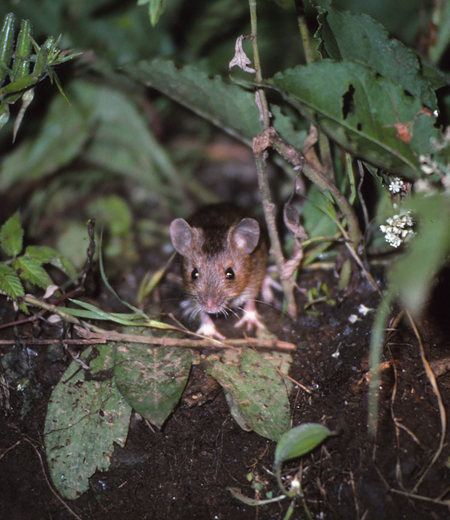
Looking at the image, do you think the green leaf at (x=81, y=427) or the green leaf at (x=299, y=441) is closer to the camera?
the green leaf at (x=299, y=441)

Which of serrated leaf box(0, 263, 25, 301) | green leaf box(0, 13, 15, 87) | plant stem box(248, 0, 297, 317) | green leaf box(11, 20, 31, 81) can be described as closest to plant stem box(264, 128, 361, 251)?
plant stem box(248, 0, 297, 317)

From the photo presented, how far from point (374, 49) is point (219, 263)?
84.2 inches

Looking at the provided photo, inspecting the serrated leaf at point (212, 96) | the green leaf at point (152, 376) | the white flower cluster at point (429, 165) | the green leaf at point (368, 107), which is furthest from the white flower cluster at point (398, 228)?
the green leaf at point (152, 376)

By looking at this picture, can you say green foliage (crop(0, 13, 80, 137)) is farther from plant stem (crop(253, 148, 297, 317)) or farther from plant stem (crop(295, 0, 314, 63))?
plant stem (crop(295, 0, 314, 63))

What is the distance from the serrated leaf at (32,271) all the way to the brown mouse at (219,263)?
1.19 meters

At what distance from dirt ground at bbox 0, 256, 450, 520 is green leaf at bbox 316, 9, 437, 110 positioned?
1365 millimetres

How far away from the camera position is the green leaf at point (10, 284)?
124 inches

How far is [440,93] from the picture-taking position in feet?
11.5

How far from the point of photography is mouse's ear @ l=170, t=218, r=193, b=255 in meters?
4.10

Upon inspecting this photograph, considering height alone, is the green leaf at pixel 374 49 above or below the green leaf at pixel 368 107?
above

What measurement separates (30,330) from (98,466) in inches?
48.9

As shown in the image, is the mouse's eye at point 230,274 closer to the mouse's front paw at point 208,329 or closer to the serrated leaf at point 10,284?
the mouse's front paw at point 208,329


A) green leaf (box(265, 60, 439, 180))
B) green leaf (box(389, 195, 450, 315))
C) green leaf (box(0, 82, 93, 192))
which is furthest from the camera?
green leaf (box(0, 82, 93, 192))

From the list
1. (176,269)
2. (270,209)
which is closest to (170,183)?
(176,269)
